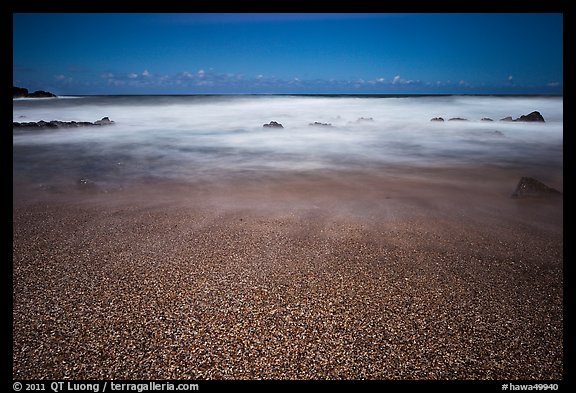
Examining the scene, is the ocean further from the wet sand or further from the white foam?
the wet sand

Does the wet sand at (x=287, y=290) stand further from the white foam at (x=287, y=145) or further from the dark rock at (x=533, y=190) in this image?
the white foam at (x=287, y=145)

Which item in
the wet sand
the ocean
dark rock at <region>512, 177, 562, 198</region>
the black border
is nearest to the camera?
the black border

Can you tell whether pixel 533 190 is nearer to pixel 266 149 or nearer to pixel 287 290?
pixel 287 290

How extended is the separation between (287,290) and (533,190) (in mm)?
Answer: 4239

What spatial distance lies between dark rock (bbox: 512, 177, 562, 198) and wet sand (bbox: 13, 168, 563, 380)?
21cm

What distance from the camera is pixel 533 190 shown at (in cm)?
509

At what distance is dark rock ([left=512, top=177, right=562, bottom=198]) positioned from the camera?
5.01 m

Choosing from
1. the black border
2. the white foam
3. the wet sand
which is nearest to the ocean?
the white foam

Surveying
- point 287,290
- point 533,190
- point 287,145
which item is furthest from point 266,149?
point 287,290

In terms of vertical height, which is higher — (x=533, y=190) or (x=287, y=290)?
(x=533, y=190)

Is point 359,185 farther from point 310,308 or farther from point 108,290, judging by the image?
point 108,290

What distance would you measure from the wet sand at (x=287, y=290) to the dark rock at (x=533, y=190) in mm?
209
